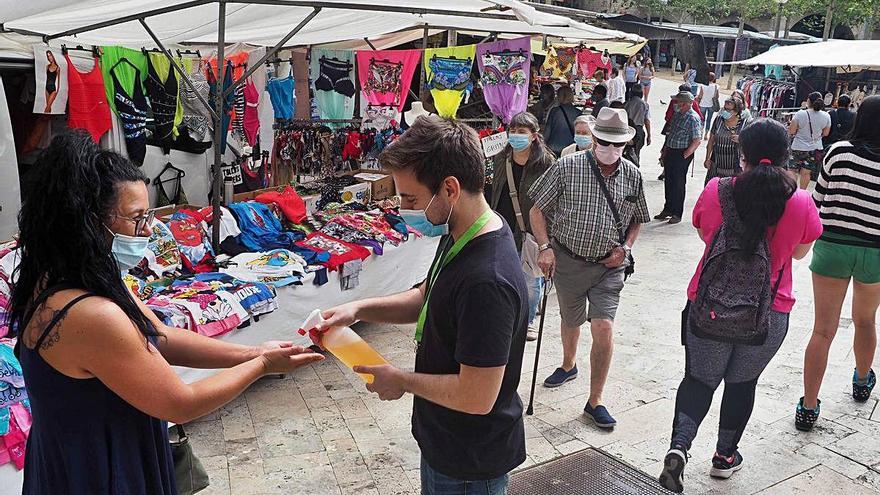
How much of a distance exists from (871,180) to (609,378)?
2.12 meters

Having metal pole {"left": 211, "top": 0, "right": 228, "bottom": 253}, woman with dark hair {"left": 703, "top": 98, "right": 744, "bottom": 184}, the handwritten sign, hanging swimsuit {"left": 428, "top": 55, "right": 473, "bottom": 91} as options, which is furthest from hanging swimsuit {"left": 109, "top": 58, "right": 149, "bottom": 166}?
woman with dark hair {"left": 703, "top": 98, "right": 744, "bottom": 184}

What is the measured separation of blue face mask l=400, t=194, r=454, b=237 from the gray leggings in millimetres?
2043

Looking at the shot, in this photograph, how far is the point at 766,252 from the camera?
339cm

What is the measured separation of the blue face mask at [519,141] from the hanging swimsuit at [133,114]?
2.94 m

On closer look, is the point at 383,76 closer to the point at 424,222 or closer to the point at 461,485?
the point at 424,222

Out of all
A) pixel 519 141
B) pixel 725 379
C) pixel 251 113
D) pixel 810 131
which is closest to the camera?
pixel 725 379

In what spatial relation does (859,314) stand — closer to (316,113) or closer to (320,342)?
(320,342)

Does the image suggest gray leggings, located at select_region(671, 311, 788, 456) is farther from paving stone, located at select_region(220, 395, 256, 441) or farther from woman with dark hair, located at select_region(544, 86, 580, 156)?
woman with dark hair, located at select_region(544, 86, 580, 156)

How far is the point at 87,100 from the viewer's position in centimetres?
547

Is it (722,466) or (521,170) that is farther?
(521,170)

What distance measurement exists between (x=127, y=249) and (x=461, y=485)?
1.21 metres

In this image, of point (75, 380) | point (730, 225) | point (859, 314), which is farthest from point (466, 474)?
point (859, 314)

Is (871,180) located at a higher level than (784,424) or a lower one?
higher

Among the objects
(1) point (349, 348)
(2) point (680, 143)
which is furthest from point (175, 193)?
(2) point (680, 143)
